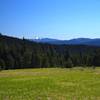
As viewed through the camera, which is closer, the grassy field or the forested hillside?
the grassy field

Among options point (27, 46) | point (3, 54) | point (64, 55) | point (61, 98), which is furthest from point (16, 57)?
point (61, 98)

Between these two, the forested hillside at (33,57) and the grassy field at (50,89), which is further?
the forested hillside at (33,57)

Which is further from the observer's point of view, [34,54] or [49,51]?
[49,51]

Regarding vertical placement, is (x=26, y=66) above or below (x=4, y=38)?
below

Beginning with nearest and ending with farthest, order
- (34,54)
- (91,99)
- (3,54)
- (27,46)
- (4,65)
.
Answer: (91,99) < (4,65) < (3,54) < (34,54) < (27,46)

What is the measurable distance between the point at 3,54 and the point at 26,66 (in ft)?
42.9

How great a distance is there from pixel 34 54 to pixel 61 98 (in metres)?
126

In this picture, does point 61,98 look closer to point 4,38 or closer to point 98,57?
point 98,57

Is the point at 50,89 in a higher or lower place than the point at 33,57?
lower

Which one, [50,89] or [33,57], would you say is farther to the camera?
[33,57]

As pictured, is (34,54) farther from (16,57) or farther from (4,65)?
(4,65)

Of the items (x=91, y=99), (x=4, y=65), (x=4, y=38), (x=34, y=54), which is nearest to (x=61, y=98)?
(x=91, y=99)

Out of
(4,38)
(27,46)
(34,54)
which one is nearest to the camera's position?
(34,54)

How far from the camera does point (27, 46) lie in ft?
559
